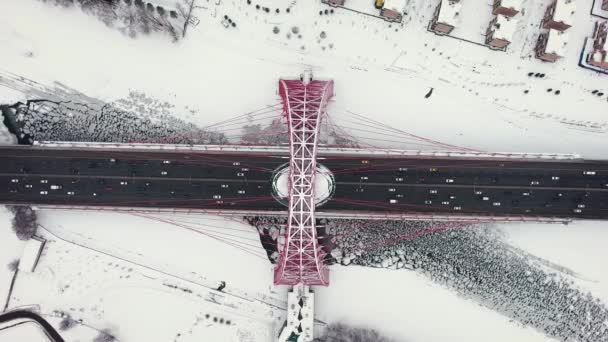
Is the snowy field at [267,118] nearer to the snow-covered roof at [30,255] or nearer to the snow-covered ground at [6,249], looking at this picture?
the snow-covered ground at [6,249]

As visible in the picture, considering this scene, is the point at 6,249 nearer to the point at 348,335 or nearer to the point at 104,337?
the point at 104,337

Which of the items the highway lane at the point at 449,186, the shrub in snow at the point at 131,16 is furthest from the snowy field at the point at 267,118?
the highway lane at the point at 449,186

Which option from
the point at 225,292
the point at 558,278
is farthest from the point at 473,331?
the point at 225,292

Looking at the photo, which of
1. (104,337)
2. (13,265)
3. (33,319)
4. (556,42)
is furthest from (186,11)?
(556,42)

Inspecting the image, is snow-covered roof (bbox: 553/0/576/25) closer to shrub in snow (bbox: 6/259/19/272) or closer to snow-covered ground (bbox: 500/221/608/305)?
snow-covered ground (bbox: 500/221/608/305)

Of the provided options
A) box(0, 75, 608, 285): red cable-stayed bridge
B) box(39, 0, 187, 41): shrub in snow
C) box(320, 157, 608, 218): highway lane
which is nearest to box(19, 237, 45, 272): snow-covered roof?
box(0, 75, 608, 285): red cable-stayed bridge

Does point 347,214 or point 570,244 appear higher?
point 570,244
